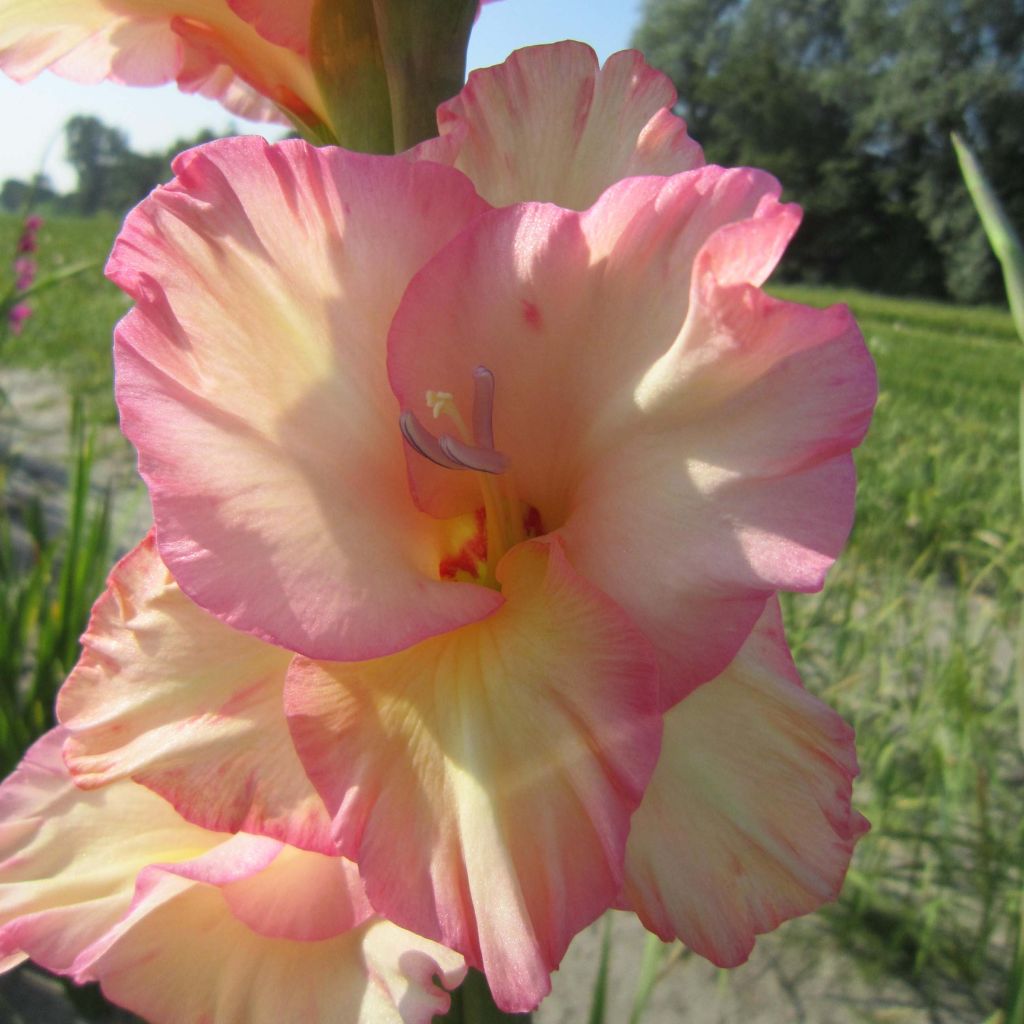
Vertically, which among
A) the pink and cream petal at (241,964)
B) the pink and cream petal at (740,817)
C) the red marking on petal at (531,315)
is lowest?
the pink and cream petal at (241,964)

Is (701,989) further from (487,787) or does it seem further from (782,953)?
(487,787)

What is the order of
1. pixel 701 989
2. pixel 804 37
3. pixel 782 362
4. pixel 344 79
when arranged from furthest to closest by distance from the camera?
pixel 804 37 → pixel 701 989 → pixel 344 79 → pixel 782 362

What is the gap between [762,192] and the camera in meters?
0.28

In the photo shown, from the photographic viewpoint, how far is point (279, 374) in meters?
0.32

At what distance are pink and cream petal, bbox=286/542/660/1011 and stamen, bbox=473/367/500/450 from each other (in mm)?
58

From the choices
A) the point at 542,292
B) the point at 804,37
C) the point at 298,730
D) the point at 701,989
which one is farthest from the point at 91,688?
the point at 804,37

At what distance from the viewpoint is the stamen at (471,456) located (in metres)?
0.32

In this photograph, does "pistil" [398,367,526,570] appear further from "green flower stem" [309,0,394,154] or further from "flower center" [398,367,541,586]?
"green flower stem" [309,0,394,154]

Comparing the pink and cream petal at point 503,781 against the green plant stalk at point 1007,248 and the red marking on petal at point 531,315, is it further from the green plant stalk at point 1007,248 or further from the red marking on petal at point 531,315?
the green plant stalk at point 1007,248

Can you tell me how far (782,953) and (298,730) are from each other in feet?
4.62

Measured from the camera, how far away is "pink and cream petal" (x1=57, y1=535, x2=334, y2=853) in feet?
1.12

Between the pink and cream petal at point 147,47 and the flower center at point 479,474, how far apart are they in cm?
18

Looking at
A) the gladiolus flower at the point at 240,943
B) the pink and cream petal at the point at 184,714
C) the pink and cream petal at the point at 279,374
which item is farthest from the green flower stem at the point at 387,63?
the gladiolus flower at the point at 240,943

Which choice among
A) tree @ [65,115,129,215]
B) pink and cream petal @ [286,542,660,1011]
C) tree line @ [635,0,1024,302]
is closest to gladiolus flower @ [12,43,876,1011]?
pink and cream petal @ [286,542,660,1011]
